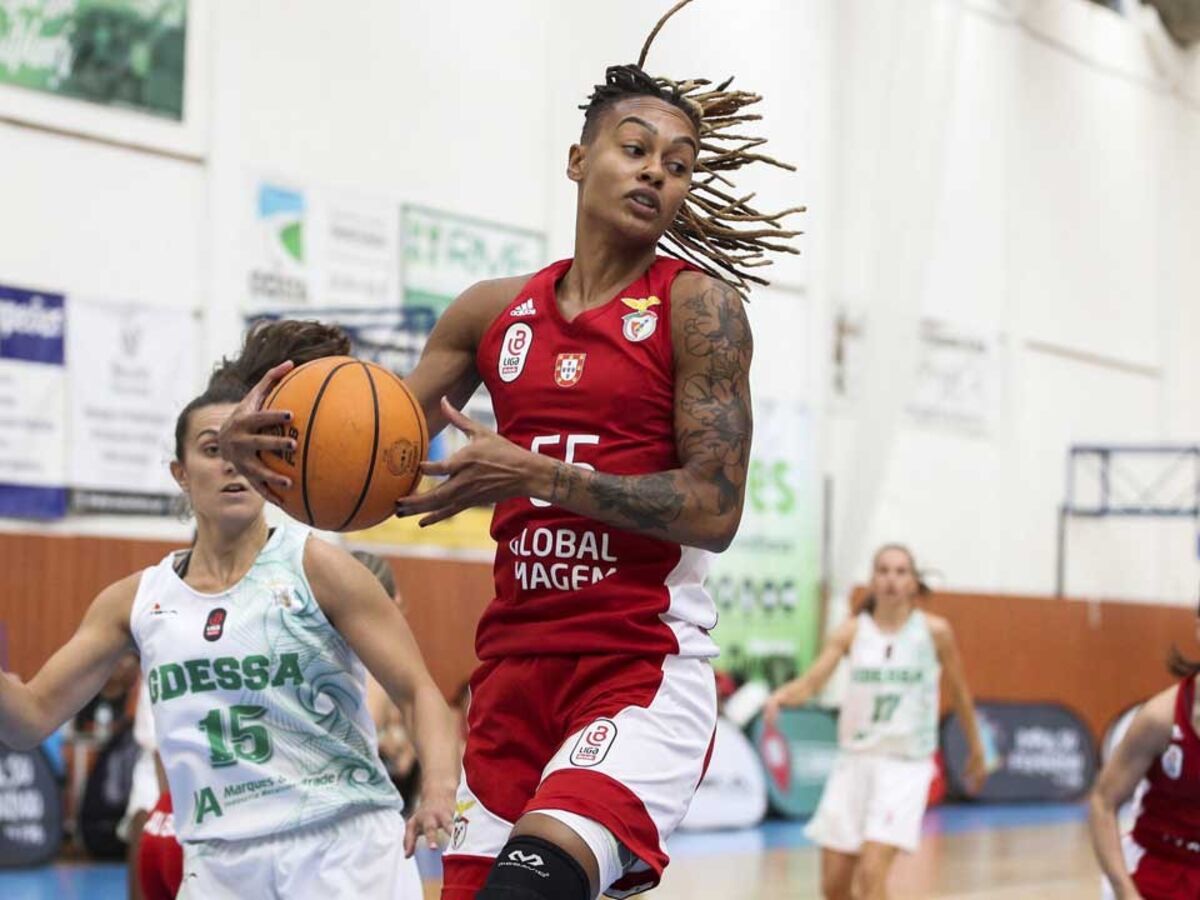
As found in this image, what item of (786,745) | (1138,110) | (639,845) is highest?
(1138,110)

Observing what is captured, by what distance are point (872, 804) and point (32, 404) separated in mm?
5865

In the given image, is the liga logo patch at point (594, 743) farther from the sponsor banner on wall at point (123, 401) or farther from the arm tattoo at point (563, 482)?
the sponsor banner on wall at point (123, 401)

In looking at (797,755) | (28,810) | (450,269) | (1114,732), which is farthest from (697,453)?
(1114,732)

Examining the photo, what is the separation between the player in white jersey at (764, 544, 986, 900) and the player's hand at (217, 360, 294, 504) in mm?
5409

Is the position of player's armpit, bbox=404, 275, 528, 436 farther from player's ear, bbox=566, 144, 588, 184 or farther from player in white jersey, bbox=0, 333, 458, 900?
player in white jersey, bbox=0, 333, 458, 900

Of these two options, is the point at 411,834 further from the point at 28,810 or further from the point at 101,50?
the point at 101,50

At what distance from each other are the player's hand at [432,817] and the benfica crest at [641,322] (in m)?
0.90

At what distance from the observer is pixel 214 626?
3.86m

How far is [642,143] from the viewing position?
3.55 meters

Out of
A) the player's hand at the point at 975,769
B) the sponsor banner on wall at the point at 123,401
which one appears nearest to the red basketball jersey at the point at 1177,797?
the player's hand at the point at 975,769

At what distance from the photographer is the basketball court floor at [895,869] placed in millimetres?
9758

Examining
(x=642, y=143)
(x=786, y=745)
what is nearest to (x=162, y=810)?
(x=642, y=143)

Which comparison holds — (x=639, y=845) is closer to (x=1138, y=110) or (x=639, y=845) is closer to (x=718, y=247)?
(x=718, y=247)

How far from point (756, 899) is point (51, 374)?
541cm
